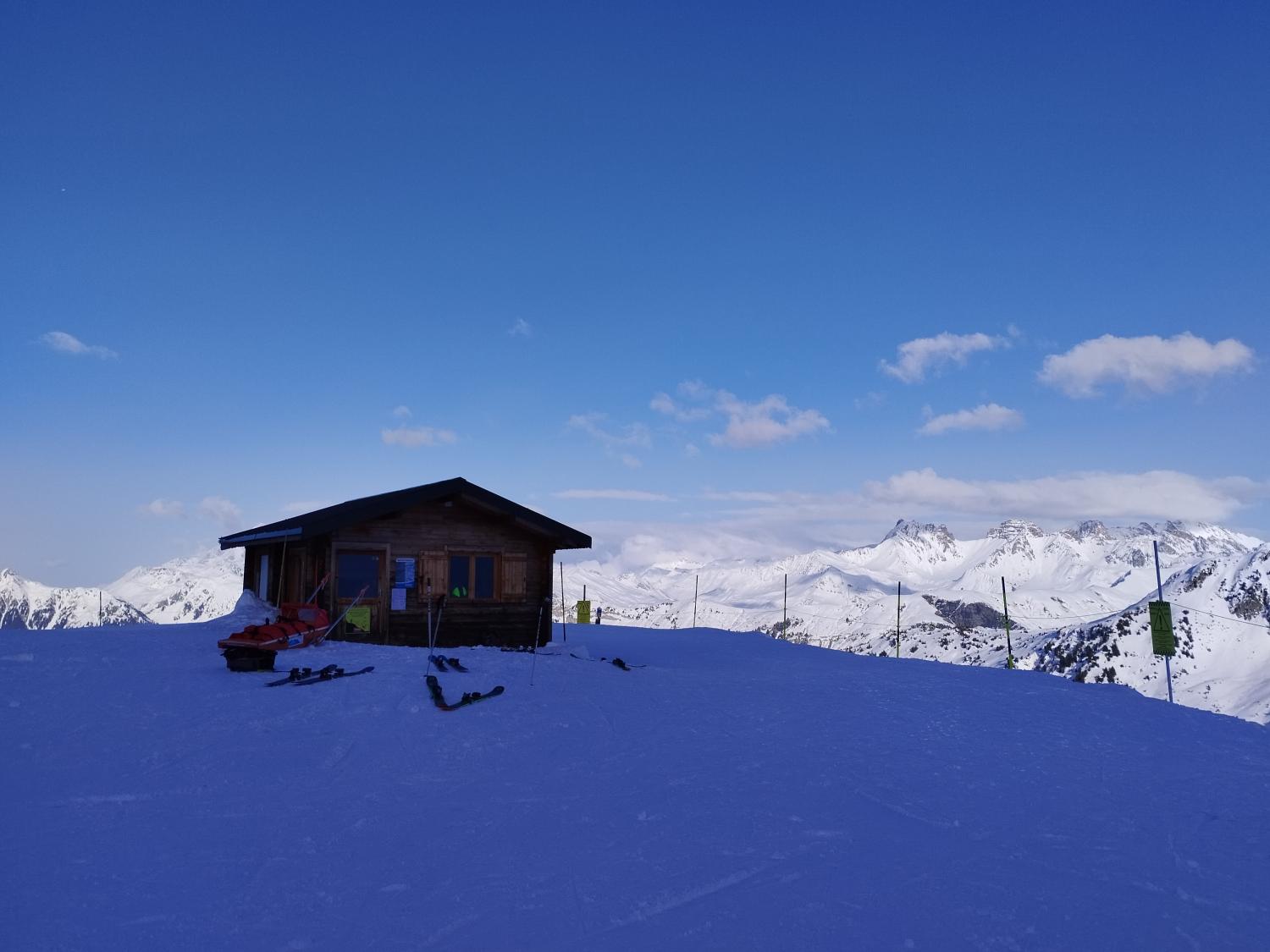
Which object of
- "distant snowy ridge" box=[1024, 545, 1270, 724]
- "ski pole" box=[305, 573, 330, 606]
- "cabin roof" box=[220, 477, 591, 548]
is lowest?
"distant snowy ridge" box=[1024, 545, 1270, 724]

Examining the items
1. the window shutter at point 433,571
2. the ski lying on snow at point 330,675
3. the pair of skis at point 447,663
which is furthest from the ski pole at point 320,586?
the ski lying on snow at point 330,675

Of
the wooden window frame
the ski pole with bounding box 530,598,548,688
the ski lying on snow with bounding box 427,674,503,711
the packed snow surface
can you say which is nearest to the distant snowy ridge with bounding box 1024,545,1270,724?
the ski pole with bounding box 530,598,548,688

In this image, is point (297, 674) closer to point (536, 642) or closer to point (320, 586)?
point (320, 586)

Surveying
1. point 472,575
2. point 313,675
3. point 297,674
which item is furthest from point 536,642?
point 297,674

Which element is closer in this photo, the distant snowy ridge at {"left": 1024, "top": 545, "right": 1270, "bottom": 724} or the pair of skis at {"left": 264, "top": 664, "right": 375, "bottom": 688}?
the pair of skis at {"left": 264, "top": 664, "right": 375, "bottom": 688}

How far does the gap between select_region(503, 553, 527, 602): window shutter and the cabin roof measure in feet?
2.84

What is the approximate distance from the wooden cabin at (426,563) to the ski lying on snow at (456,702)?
23.3ft

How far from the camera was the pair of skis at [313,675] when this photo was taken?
40.5 feet

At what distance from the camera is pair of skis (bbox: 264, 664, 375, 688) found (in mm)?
12344

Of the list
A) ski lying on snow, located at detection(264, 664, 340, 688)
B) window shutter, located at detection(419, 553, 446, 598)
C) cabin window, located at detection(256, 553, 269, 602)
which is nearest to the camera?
ski lying on snow, located at detection(264, 664, 340, 688)

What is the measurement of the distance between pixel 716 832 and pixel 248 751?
535 cm

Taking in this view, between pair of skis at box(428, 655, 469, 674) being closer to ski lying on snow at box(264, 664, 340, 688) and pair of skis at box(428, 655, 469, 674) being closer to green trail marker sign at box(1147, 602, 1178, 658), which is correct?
ski lying on snow at box(264, 664, 340, 688)

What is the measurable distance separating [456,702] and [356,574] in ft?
28.3

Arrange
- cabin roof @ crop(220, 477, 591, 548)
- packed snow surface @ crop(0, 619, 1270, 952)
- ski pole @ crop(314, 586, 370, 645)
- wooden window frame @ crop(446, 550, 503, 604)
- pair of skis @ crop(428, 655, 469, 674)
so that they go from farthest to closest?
1. wooden window frame @ crop(446, 550, 503, 604)
2. cabin roof @ crop(220, 477, 591, 548)
3. ski pole @ crop(314, 586, 370, 645)
4. pair of skis @ crop(428, 655, 469, 674)
5. packed snow surface @ crop(0, 619, 1270, 952)
